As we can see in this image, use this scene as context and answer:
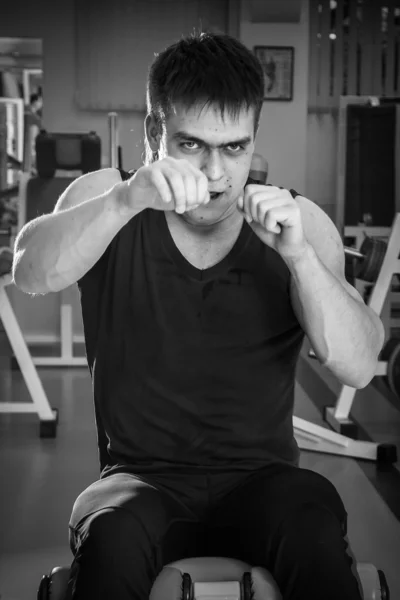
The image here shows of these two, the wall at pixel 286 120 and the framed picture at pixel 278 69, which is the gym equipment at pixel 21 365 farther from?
the framed picture at pixel 278 69

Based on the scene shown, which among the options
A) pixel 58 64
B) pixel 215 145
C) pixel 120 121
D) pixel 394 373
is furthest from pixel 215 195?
pixel 58 64

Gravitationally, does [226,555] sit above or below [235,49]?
below

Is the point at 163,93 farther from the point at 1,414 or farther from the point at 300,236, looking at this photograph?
the point at 1,414

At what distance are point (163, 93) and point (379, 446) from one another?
1.99 m

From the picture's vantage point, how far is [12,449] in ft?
9.45

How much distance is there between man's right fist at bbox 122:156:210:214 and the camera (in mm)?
915

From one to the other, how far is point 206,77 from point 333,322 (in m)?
0.37

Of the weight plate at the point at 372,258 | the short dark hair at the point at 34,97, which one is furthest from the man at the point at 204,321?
the short dark hair at the point at 34,97

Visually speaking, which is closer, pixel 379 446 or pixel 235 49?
pixel 235 49

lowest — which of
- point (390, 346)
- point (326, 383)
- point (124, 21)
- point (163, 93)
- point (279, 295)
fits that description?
point (326, 383)

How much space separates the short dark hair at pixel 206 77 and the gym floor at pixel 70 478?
1.23 m

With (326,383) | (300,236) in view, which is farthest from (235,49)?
(326,383)

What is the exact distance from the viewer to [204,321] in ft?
3.63

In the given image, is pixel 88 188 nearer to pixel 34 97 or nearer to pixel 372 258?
pixel 372 258
